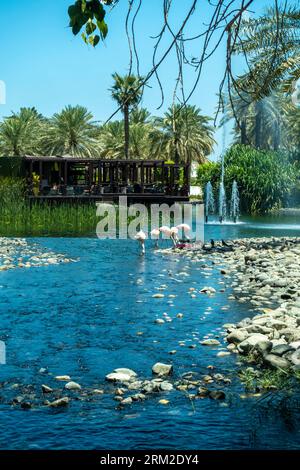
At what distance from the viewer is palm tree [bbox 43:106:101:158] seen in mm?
80438

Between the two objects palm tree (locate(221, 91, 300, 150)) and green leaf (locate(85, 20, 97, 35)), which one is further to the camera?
palm tree (locate(221, 91, 300, 150))

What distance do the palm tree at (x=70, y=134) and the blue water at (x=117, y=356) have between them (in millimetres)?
63725

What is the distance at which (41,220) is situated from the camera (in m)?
33.7

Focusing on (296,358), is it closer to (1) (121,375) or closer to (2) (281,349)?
(2) (281,349)

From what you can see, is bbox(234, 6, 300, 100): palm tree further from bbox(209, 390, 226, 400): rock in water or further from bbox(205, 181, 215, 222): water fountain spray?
bbox(205, 181, 215, 222): water fountain spray

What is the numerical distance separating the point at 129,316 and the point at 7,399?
4.64 meters

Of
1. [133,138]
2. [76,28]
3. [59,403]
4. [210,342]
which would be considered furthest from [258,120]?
[76,28]

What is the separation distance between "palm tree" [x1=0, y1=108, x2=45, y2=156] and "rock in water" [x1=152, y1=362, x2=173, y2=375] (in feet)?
240

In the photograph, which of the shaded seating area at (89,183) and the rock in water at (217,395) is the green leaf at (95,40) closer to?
the rock in water at (217,395)

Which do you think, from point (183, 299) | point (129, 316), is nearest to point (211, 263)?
point (183, 299)

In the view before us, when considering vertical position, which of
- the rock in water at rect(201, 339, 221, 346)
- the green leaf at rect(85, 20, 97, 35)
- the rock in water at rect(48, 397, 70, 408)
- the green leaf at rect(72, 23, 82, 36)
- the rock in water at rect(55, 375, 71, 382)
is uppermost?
the green leaf at rect(85, 20, 97, 35)

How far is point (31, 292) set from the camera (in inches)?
565

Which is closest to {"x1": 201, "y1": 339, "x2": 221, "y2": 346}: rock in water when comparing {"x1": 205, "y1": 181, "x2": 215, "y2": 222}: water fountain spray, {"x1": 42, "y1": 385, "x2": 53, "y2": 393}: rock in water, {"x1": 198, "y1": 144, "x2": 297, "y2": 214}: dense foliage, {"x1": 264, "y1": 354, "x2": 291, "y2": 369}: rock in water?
{"x1": 264, "y1": 354, "x2": 291, "y2": 369}: rock in water

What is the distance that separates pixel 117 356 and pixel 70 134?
7286 cm
